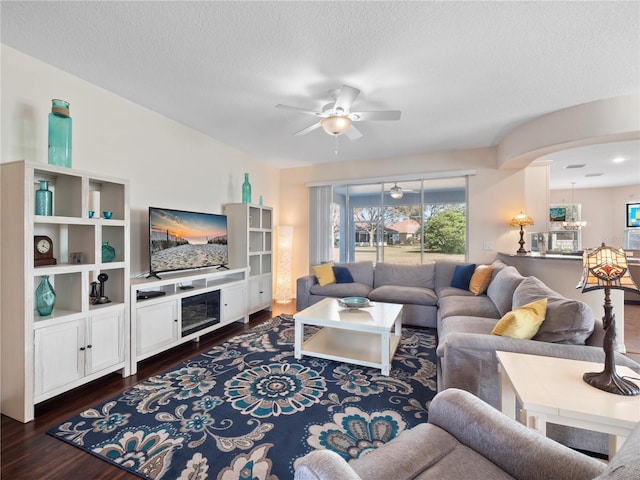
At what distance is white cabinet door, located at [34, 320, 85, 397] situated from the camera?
6.48 feet

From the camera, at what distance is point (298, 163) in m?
5.53

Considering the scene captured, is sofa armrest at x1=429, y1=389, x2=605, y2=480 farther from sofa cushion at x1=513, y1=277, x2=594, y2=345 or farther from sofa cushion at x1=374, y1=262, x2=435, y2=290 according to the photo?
sofa cushion at x1=374, y1=262, x2=435, y2=290

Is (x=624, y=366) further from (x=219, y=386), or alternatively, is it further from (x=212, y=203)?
(x=212, y=203)

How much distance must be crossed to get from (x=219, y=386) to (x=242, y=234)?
2337 millimetres

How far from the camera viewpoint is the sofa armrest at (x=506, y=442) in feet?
2.91

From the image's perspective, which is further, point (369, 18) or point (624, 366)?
point (369, 18)

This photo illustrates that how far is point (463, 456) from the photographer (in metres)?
1.06

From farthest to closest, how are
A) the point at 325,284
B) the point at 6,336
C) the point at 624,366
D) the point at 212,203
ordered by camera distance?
the point at 325,284 → the point at 212,203 → the point at 6,336 → the point at 624,366

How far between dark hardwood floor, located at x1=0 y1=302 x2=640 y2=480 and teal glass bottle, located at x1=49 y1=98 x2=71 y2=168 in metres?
1.77

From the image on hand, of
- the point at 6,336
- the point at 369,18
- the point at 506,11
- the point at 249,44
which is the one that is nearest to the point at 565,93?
the point at 506,11

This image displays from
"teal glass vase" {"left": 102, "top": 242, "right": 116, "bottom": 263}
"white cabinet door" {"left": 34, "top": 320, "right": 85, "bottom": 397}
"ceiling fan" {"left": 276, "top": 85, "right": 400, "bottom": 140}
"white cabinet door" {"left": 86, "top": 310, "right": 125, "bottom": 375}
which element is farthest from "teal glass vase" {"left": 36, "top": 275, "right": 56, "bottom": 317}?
"ceiling fan" {"left": 276, "top": 85, "right": 400, "bottom": 140}

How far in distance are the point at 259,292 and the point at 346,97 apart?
122 inches

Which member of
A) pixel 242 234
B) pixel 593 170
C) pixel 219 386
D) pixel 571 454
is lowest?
pixel 219 386

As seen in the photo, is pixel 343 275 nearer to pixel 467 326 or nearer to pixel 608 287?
pixel 467 326
